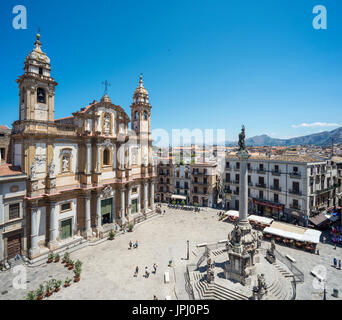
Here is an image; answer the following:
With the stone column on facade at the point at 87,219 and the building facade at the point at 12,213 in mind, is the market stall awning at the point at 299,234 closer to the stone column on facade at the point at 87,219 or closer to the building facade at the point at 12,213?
the stone column on facade at the point at 87,219

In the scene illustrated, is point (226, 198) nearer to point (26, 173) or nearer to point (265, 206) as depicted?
point (265, 206)

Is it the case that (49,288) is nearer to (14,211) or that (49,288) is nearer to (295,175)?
(14,211)

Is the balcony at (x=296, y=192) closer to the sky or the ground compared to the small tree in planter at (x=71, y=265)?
Answer: closer to the sky

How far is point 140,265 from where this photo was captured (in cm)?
1928

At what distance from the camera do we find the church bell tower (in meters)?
20.4

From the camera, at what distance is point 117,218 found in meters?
29.6

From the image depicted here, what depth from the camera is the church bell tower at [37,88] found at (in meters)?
20.4

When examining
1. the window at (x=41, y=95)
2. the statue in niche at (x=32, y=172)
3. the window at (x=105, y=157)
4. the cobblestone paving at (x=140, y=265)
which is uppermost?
the window at (x=41, y=95)

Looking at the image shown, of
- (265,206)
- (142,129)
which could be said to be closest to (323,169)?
(265,206)

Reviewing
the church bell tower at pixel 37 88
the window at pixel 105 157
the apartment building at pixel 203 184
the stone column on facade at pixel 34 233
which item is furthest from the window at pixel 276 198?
the church bell tower at pixel 37 88

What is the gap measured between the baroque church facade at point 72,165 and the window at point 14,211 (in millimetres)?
748

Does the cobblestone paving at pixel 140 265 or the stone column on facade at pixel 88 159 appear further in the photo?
the stone column on facade at pixel 88 159

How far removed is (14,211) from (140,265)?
12.9 meters

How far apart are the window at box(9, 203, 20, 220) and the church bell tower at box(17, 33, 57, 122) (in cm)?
861
